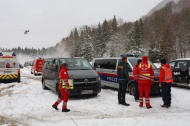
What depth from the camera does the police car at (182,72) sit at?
569 inches

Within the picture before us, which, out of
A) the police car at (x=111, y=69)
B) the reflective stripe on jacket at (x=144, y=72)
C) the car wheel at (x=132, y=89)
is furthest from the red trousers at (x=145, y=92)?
the police car at (x=111, y=69)

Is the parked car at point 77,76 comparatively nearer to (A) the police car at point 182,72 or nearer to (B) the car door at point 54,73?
(B) the car door at point 54,73

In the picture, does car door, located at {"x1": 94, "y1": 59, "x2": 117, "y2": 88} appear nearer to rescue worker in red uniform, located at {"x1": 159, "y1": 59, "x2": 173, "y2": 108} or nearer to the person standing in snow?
the person standing in snow

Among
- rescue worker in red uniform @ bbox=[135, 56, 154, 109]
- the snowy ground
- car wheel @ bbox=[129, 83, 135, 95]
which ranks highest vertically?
rescue worker in red uniform @ bbox=[135, 56, 154, 109]

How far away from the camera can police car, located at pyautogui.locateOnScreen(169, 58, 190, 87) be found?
1445cm

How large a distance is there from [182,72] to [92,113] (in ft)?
26.7

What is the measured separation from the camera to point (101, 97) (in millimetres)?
11477

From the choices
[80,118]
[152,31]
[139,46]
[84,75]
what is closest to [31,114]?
[80,118]

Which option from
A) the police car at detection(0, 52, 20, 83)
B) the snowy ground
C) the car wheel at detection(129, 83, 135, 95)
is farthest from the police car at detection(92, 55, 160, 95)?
the police car at detection(0, 52, 20, 83)

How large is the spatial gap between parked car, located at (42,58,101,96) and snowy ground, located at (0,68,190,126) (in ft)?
1.46

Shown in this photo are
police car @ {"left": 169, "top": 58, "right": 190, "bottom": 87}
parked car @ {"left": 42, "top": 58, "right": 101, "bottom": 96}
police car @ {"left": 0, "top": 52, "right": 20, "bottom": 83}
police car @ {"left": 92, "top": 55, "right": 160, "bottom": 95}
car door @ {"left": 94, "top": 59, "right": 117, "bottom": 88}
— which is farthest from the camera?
police car @ {"left": 0, "top": 52, "right": 20, "bottom": 83}

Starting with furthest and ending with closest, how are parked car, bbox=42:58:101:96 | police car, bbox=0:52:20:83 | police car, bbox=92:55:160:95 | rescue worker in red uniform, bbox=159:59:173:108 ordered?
police car, bbox=0:52:20:83
police car, bbox=92:55:160:95
parked car, bbox=42:58:101:96
rescue worker in red uniform, bbox=159:59:173:108

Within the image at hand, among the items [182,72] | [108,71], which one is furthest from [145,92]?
[182,72]

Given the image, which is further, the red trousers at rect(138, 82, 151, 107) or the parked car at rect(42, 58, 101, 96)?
the parked car at rect(42, 58, 101, 96)
